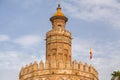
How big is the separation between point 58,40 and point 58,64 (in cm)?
454

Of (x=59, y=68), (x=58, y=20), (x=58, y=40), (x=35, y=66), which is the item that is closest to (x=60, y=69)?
(x=59, y=68)

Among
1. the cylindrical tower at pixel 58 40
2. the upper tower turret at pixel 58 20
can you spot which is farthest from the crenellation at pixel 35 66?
the upper tower turret at pixel 58 20

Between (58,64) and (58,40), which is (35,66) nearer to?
(58,64)

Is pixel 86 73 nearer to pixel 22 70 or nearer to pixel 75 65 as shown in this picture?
pixel 75 65

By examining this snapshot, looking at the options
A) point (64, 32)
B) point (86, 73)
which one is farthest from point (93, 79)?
point (64, 32)

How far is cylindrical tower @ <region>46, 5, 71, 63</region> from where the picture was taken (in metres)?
43.8

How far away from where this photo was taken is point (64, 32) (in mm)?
45188

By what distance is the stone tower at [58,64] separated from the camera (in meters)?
41.0

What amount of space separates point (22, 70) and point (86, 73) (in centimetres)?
818

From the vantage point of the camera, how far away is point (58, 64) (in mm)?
41188

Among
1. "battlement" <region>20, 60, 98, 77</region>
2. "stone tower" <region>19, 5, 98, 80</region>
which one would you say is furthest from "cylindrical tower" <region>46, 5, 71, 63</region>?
"battlement" <region>20, 60, 98, 77</region>

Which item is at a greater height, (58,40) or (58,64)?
(58,40)

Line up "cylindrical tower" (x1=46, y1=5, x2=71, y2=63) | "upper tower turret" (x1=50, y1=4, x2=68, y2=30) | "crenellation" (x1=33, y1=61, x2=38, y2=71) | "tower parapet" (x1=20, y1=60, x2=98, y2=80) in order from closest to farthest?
1. "tower parapet" (x1=20, y1=60, x2=98, y2=80)
2. "crenellation" (x1=33, y1=61, x2=38, y2=71)
3. "cylindrical tower" (x1=46, y1=5, x2=71, y2=63)
4. "upper tower turret" (x1=50, y1=4, x2=68, y2=30)

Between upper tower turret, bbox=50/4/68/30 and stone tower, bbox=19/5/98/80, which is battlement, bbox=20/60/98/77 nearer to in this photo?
stone tower, bbox=19/5/98/80
